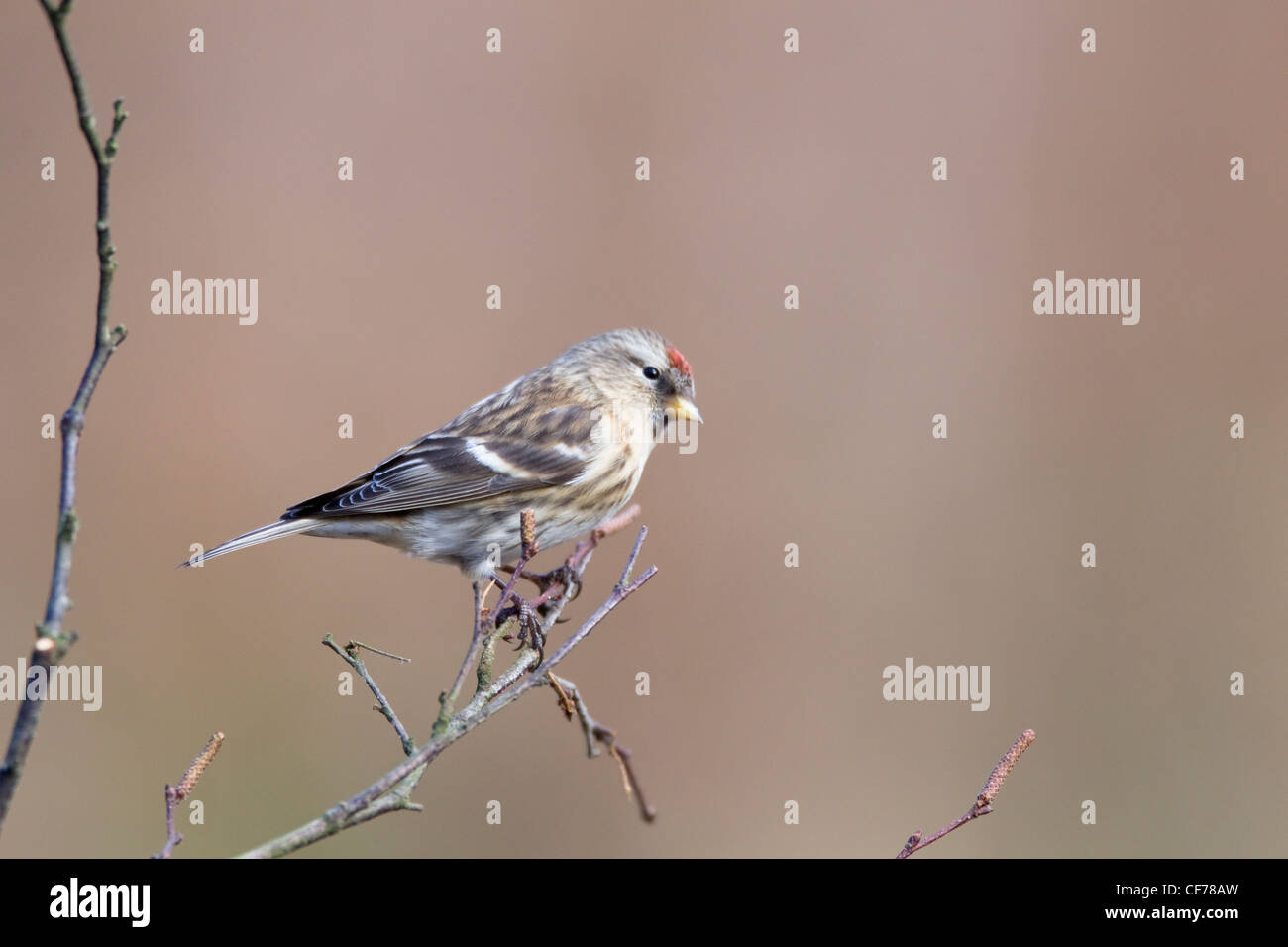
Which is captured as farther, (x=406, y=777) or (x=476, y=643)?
(x=476, y=643)

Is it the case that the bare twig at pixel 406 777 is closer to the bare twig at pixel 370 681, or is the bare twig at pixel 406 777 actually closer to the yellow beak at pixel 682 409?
the bare twig at pixel 370 681

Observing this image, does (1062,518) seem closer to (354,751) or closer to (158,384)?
(354,751)

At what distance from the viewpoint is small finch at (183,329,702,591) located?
3494 mm

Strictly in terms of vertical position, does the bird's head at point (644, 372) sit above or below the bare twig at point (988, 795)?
above

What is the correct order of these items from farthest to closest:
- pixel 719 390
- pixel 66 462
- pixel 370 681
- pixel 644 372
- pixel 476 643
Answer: pixel 719 390, pixel 644 372, pixel 370 681, pixel 476 643, pixel 66 462

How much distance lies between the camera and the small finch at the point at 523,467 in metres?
3.49

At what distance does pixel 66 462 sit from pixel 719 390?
5.28 metres

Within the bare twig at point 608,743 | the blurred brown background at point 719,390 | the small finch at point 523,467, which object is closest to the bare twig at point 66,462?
the bare twig at point 608,743

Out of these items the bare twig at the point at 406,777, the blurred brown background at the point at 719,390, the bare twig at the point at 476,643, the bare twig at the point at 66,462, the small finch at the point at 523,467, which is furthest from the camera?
the blurred brown background at the point at 719,390

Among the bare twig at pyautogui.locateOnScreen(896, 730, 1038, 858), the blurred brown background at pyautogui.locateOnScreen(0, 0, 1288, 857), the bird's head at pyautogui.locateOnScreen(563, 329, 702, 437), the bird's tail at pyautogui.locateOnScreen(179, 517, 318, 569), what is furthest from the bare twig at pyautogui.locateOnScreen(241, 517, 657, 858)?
the blurred brown background at pyautogui.locateOnScreen(0, 0, 1288, 857)

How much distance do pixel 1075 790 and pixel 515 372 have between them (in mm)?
3326

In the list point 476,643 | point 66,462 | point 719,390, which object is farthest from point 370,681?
point 719,390

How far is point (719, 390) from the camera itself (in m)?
6.28

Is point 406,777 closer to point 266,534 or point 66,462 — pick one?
point 66,462
